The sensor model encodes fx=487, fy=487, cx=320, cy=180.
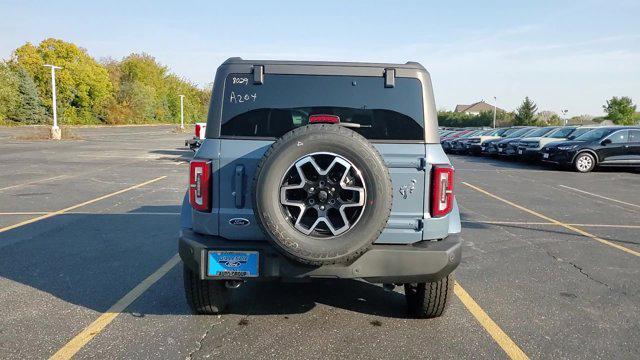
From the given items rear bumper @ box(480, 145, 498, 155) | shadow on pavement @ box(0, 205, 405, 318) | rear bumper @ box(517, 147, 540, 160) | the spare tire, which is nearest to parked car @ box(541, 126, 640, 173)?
rear bumper @ box(517, 147, 540, 160)

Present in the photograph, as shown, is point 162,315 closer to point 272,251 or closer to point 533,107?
point 272,251

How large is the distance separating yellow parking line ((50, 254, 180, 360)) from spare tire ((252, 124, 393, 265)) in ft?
5.28

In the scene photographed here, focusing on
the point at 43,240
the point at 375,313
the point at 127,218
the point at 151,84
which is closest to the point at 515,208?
the point at 375,313

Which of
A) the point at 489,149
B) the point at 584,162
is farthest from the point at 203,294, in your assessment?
the point at 489,149

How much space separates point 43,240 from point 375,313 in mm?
4656

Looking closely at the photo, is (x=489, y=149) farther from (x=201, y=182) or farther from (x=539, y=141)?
(x=201, y=182)

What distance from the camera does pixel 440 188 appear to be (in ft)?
11.3

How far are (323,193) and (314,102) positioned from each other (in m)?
0.85

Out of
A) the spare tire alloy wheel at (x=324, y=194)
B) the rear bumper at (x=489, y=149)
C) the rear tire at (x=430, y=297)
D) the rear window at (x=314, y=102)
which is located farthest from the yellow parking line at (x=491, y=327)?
the rear bumper at (x=489, y=149)

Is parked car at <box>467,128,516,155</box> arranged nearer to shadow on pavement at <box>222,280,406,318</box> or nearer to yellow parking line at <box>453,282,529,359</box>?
yellow parking line at <box>453,282,529,359</box>

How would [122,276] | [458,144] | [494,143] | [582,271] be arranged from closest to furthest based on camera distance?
[122,276], [582,271], [494,143], [458,144]

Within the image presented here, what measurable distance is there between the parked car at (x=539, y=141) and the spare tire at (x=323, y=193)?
17.7 meters

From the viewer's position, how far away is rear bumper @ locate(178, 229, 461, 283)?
324 cm

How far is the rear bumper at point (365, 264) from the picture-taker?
324 centimetres
